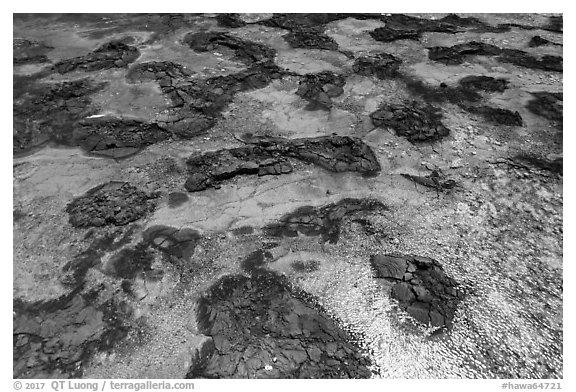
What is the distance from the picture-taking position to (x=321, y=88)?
4781mm

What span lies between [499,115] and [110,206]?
4.15 m

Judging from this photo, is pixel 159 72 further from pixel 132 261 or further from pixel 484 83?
pixel 484 83

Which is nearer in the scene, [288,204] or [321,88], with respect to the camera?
[288,204]

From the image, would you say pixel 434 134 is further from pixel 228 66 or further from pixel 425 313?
pixel 228 66

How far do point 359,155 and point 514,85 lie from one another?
239cm

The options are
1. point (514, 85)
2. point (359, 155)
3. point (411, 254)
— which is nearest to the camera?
point (411, 254)

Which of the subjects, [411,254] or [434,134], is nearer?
[411,254]

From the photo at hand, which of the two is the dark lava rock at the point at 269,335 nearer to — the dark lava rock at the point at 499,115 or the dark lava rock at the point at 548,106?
the dark lava rock at the point at 499,115

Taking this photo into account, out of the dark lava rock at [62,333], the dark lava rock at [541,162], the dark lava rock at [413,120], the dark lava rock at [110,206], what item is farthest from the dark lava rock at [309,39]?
the dark lava rock at [62,333]

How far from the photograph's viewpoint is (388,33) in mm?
5664

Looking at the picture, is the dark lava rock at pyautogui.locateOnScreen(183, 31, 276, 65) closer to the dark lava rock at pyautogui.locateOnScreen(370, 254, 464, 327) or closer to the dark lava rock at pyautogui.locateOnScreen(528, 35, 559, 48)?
the dark lava rock at pyautogui.locateOnScreen(370, 254, 464, 327)

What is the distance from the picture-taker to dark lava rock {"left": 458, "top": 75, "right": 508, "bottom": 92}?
471 cm

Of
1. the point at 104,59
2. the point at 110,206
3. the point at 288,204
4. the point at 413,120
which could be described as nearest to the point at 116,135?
the point at 110,206

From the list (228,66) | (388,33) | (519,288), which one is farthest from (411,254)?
(388,33)
